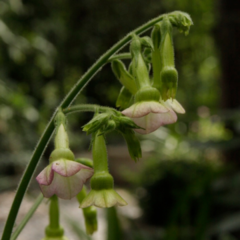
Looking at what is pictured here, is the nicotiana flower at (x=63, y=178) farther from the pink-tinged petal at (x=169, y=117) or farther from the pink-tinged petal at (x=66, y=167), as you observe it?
the pink-tinged petal at (x=169, y=117)

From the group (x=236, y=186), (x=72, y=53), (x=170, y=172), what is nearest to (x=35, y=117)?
(x=170, y=172)

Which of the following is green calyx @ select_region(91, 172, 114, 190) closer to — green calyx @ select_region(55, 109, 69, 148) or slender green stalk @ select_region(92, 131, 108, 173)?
slender green stalk @ select_region(92, 131, 108, 173)

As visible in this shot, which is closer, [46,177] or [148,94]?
[46,177]

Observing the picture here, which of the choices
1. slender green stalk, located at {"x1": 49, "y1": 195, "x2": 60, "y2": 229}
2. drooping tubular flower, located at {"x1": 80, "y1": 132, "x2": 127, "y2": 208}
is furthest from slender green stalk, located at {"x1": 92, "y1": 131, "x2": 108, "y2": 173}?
slender green stalk, located at {"x1": 49, "y1": 195, "x2": 60, "y2": 229}

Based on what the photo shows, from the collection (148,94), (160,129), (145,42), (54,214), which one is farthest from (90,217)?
(160,129)

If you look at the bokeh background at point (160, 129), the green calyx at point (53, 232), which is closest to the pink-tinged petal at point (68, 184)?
the green calyx at point (53, 232)

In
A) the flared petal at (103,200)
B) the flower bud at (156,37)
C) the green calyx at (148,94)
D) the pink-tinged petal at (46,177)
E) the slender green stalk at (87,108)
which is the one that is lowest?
the flared petal at (103,200)

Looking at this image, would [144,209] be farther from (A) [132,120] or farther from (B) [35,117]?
(A) [132,120]

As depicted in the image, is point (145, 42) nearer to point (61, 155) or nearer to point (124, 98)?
point (124, 98)
